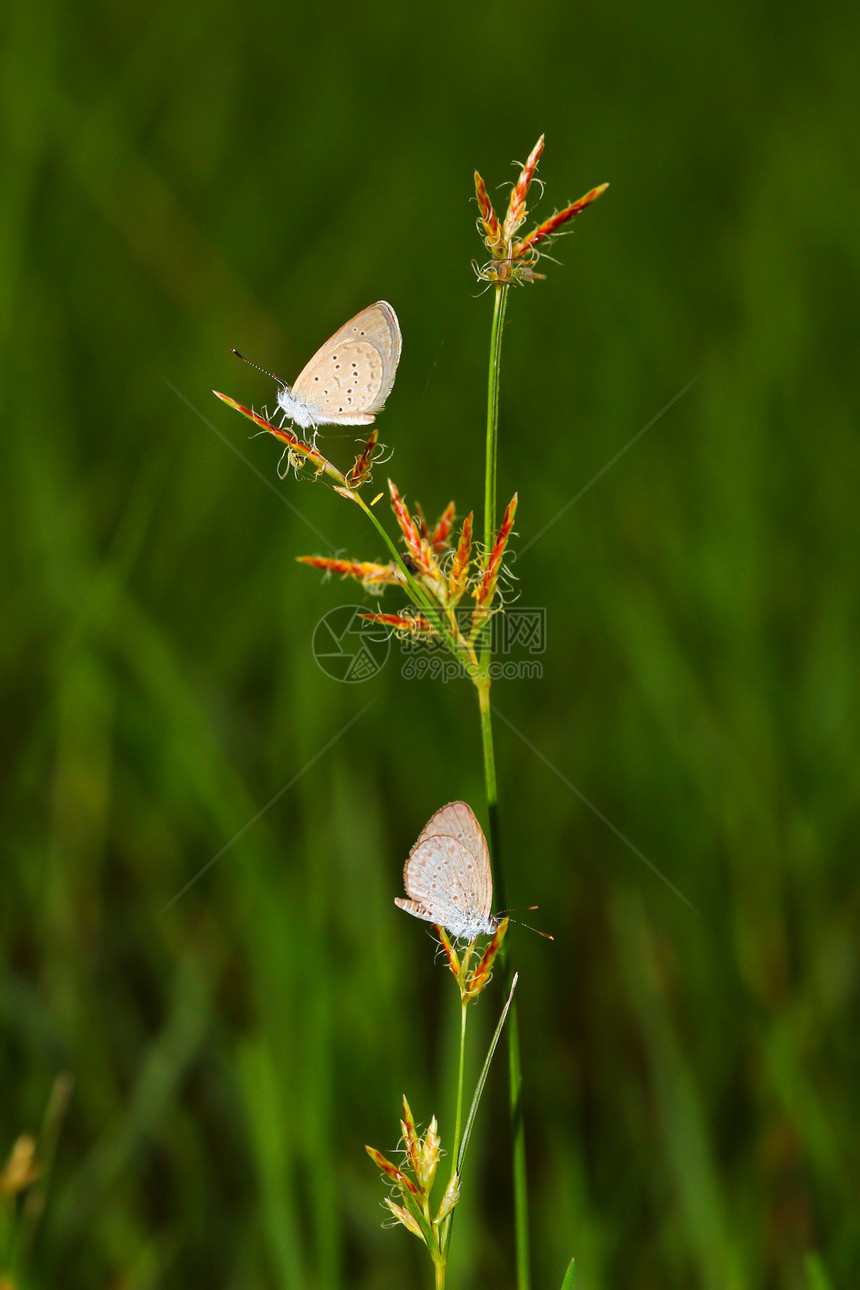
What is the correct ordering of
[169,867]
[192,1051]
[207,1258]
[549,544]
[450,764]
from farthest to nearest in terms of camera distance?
[549,544] → [450,764] → [169,867] → [192,1051] → [207,1258]

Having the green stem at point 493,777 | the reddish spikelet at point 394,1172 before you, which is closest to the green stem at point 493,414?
the green stem at point 493,777

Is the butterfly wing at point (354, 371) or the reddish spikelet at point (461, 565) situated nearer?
the reddish spikelet at point (461, 565)

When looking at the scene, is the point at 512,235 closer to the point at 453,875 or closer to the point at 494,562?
the point at 494,562

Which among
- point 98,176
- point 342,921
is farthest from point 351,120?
point 342,921

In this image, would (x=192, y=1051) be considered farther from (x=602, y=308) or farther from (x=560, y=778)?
(x=602, y=308)

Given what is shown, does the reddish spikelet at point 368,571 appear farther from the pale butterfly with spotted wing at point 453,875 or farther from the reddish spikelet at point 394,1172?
the reddish spikelet at point 394,1172

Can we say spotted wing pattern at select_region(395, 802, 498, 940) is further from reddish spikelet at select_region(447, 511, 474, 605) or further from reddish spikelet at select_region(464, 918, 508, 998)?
reddish spikelet at select_region(447, 511, 474, 605)
